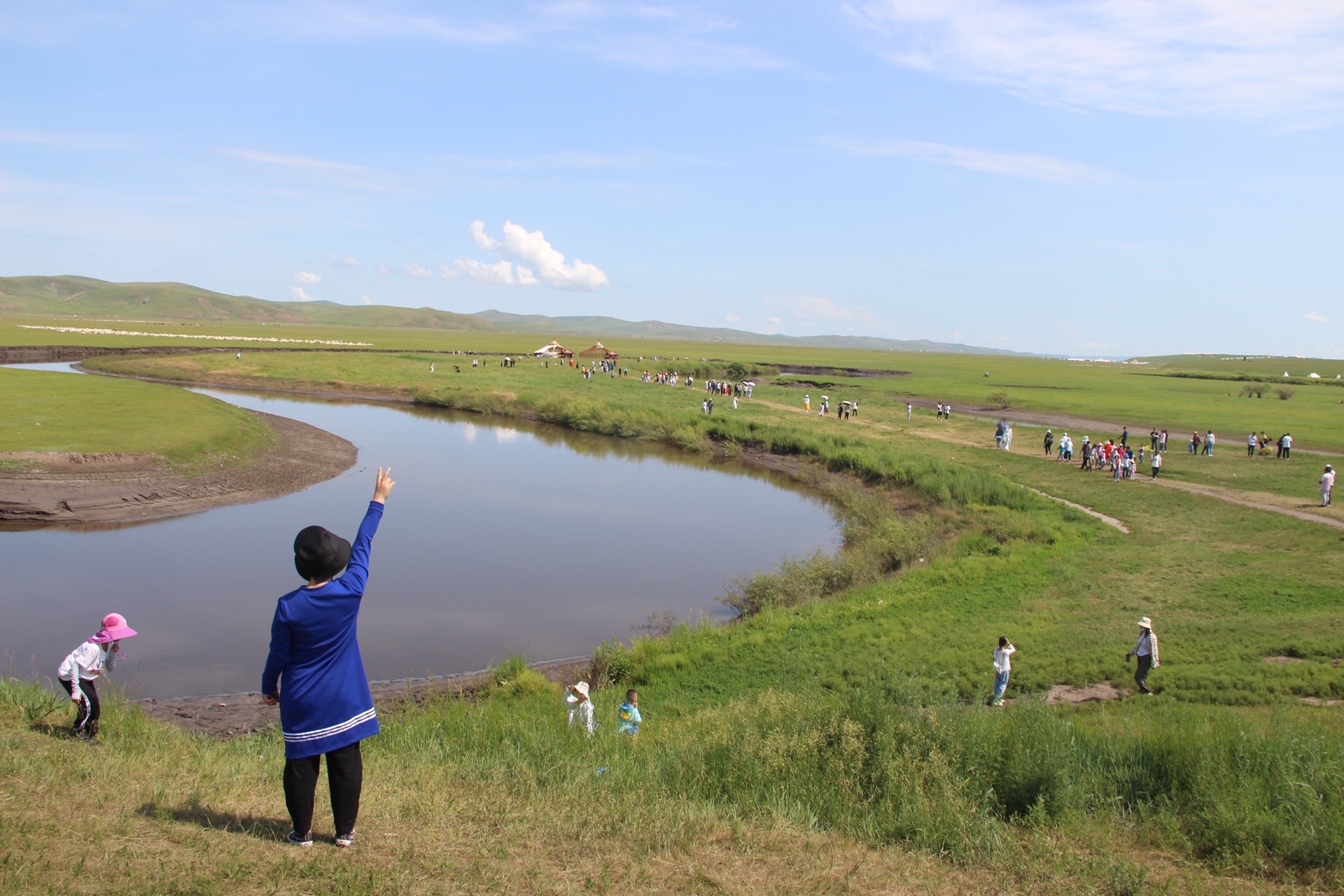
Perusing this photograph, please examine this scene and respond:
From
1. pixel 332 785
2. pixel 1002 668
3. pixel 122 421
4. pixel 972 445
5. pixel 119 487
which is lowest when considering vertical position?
pixel 119 487

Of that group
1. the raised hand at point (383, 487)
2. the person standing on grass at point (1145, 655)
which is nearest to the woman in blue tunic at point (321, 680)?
the raised hand at point (383, 487)

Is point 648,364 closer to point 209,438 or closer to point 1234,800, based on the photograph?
point 209,438

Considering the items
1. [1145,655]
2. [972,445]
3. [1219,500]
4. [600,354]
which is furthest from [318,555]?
[600,354]

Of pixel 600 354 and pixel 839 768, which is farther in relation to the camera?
pixel 600 354

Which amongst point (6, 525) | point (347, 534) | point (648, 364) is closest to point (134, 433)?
point (6, 525)

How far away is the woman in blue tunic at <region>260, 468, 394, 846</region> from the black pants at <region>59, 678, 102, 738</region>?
4.43 meters

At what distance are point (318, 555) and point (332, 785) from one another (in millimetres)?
1519

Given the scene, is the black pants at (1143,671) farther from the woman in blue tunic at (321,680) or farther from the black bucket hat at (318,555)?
the black bucket hat at (318,555)

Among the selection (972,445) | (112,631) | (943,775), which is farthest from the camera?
(972,445)

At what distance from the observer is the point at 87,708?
8.09m

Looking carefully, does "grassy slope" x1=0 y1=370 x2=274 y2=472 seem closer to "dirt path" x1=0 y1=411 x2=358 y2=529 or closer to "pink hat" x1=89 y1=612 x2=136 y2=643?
"dirt path" x1=0 y1=411 x2=358 y2=529

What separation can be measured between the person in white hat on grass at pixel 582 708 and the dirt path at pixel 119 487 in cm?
2125

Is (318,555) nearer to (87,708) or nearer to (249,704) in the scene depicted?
(87,708)

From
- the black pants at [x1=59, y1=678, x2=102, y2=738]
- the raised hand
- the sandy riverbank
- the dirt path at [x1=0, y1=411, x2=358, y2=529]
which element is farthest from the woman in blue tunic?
the dirt path at [x1=0, y1=411, x2=358, y2=529]
